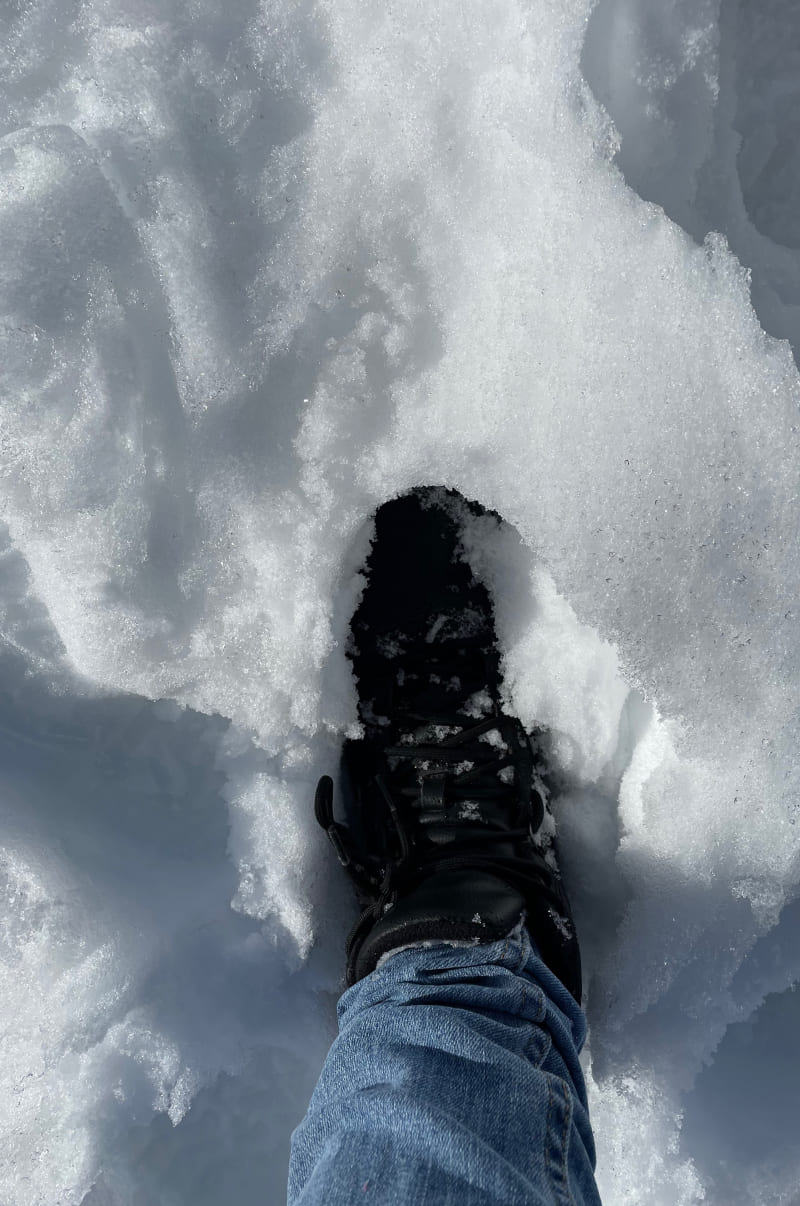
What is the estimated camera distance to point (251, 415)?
959mm

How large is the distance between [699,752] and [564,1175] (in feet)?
1.59

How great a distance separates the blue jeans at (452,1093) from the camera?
605 mm

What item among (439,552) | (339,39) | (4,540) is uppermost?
(339,39)

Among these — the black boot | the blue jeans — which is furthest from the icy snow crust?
the blue jeans

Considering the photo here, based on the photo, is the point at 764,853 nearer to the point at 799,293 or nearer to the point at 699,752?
the point at 699,752

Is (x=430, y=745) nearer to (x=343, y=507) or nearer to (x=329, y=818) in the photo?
(x=329, y=818)

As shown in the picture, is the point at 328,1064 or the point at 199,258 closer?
the point at 328,1064

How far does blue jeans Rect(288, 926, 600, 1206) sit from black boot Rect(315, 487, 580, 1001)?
0.15m

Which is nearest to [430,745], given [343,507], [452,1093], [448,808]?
[448,808]

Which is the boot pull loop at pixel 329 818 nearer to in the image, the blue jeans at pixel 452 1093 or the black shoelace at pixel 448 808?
Answer: the black shoelace at pixel 448 808

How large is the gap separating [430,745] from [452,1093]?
1.54 ft

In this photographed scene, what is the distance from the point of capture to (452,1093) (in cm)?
66

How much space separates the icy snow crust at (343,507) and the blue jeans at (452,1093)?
28cm

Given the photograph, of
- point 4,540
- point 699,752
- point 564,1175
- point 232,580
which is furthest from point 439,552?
point 564,1175
